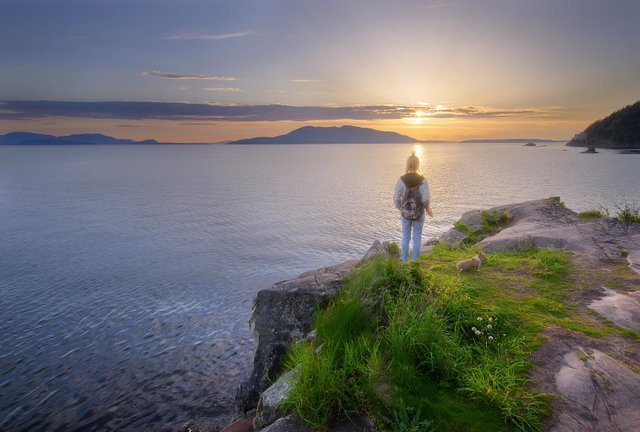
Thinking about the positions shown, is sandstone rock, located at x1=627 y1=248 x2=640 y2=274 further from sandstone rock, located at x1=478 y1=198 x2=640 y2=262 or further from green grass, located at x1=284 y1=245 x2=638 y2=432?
green grass, located at x1=284 y1=245 x2=638 y2=432

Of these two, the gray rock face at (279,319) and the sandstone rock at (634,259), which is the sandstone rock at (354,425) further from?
the sandstone rock at (634,259)

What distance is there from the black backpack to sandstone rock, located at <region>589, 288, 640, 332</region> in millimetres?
5351

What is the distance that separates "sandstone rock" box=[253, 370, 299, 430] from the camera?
598cm

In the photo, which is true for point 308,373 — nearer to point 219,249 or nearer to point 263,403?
point 263,403

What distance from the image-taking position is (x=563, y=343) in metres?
6.40

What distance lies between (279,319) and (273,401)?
120 inches

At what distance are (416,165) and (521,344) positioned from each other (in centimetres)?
698

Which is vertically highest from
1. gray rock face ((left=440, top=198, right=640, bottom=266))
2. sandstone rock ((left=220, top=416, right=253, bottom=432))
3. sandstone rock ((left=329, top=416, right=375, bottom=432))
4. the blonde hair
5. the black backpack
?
the blonde hair

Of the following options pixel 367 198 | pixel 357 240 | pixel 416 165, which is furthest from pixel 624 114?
→ pixel 416 165

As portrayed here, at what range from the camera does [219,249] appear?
1064 inches

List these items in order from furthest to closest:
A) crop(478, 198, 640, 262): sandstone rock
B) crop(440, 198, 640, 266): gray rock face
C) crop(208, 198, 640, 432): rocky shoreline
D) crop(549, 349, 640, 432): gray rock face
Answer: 1. crop(478, 198, 640, 262): sandstone rock
2. crop(440, 198, 640, 266): gray rock face
3. crop(208, 198, 640, 432): rocky shoreline
4. crop(549, 349, 640, 432): gray rock face

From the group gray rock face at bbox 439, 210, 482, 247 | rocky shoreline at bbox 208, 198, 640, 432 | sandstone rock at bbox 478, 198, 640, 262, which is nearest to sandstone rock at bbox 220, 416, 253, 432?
rocky shoreline at bbox 208, 198, 640, 432

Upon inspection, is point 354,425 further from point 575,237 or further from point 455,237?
point 455,237

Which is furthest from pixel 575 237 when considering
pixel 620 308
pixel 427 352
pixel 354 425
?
pixel 354 425
